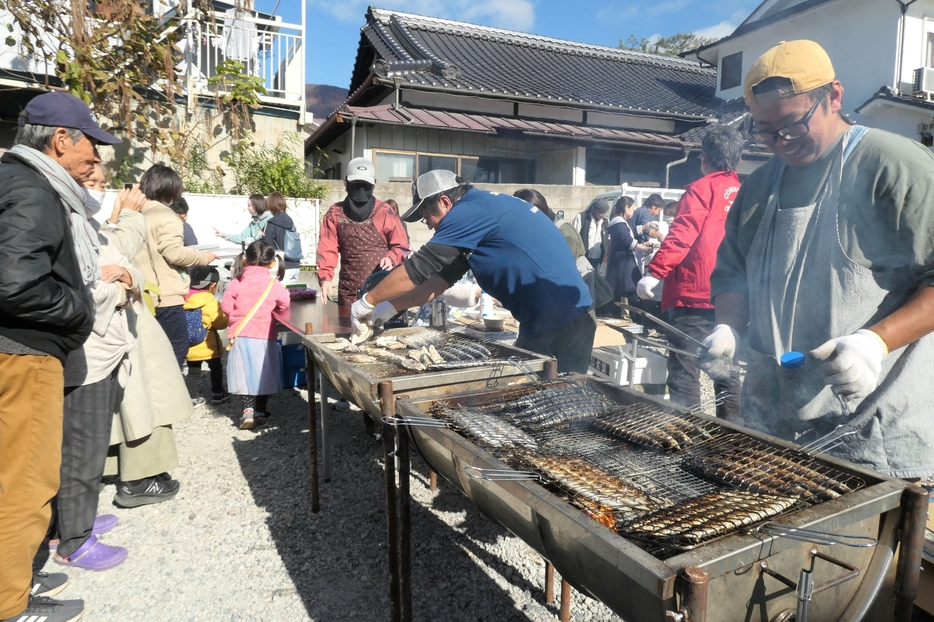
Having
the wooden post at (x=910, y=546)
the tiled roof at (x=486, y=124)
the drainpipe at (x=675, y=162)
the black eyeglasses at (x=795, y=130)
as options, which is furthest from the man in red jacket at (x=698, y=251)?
the drainpipe at (x=675, y=162)

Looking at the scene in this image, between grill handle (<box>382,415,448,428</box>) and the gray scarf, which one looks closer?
grill handle (<box>382,415,448,428</box>)

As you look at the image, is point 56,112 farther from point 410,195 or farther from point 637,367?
point 410,195

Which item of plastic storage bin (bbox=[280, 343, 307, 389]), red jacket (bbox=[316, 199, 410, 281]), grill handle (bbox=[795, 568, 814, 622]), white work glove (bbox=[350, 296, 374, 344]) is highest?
red jacket (bbox=[316, 199, 410, 281])

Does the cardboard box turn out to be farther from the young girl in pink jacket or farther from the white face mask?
the white face mask

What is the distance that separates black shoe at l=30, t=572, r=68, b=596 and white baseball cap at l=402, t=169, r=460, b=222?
2800 mm

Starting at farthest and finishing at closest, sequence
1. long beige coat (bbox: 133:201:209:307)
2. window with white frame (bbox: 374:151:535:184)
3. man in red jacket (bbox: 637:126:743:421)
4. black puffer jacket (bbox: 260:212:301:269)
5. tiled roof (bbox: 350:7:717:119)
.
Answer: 1. tiled roof (bbox: 350:7:717:119)
2. window with white frame (bbox: 374:151:535:184)
3. black puffer jacket (bbox: 260:212:301:269)
4. long beige coat (bbox: 133:201:209:307)
5. man in red jacket (bbox: 637:126:743:421)

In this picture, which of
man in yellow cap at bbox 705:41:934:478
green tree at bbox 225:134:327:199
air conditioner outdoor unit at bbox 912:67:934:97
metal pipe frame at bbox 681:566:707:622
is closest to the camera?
metal pipe frame at bbox 681:566:707:622

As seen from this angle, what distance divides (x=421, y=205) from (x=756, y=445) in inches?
94.1

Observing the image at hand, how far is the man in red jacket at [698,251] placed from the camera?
13.6ft

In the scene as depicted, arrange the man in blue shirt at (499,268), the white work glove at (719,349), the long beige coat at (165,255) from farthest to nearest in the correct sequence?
the long beige coat at (165,255) → the man in blue shirt at (499,268) → the white work glove at (719,349)

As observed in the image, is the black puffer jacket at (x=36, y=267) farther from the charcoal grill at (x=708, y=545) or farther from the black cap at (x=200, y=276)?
the black cap at (x=200, y=276)

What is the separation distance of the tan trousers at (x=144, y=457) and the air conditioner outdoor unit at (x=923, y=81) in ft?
64.5

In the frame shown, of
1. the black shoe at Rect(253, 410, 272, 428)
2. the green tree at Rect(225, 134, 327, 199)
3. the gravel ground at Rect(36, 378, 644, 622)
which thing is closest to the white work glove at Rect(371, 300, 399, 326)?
the gravel ground at Rect(36, 378, 644, 622)

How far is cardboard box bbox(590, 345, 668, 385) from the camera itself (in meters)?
4.98
